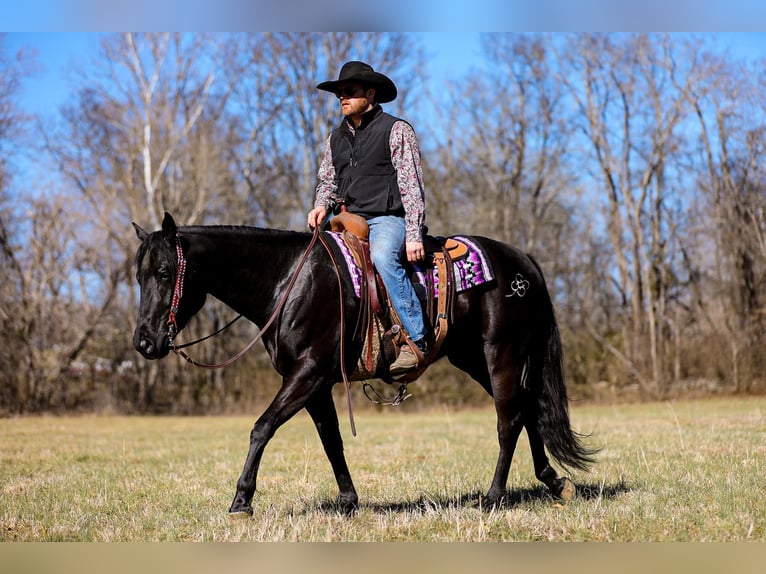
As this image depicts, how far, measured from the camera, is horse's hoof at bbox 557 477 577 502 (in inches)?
245

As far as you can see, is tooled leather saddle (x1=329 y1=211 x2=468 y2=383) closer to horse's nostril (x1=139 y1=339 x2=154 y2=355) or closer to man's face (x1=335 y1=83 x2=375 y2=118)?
man's face (x1=335 y1=83 x2=375 y2=118)

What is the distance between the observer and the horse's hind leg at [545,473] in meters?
6.24

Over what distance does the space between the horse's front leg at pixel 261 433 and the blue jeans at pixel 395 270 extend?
3.11ft

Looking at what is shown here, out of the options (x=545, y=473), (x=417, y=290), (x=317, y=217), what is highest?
(x=317, y=217)

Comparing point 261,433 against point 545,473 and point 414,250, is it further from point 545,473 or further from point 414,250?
point 545,473

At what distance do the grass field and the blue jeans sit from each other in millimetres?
1313

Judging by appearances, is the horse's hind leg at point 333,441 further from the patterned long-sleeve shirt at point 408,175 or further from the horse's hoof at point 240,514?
the patterned long-sleeve shirt at point 408,175

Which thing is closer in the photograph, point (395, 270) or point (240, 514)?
point (240, 514)

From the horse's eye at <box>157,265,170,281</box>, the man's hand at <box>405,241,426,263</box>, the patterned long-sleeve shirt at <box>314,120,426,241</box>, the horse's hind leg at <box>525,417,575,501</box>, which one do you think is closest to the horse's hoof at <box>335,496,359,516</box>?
the horse's hind leg at <box>525,417,575,501</box>

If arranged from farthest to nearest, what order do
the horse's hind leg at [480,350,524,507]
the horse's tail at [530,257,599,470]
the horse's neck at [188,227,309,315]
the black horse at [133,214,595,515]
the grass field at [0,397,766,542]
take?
the horse's tail at [530,257,599,470]
the horse's hind leg at [480,350,524,507]
the horse's neck at [188,227,309,315]
the black horse at [133,214,595,515]
the grass field at [0,397,766,542]

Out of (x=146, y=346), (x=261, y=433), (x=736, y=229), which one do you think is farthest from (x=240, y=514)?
(x=736, y=229)

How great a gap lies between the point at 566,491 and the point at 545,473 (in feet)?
0.70

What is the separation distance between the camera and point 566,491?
6234 mm

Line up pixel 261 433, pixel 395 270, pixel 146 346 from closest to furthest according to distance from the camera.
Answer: pixel 261 433
pixel 146 346
pixel 395 270
